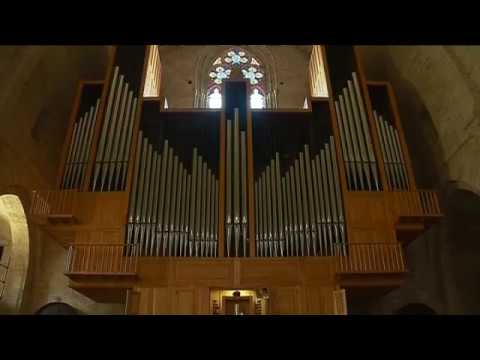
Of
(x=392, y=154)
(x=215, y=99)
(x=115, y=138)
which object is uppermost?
(x=215, y=99)

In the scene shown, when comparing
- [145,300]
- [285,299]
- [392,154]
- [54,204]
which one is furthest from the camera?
[392,154]

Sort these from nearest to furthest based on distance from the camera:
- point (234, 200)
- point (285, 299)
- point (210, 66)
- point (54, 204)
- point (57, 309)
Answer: point (285, 299) → point (54, 204) → point (234, 200) → point (57, 309) → point (210, 66)

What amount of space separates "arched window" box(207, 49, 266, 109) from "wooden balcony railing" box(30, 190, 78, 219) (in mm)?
8164

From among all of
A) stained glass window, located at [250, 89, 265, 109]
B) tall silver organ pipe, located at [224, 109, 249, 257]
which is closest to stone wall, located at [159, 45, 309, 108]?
stained glass window, located at [250, 89, 265, 109]

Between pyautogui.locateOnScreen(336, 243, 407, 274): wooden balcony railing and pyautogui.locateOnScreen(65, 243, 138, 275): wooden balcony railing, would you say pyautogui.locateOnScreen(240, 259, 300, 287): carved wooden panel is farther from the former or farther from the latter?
pyautogui.locateOnScreen(65, 243, 138, 275): wooden balcony railing

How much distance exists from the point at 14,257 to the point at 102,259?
403 centimetres

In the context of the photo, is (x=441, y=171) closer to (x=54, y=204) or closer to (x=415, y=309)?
(x=415, y=309)

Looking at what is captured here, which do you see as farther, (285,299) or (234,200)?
(234,200)

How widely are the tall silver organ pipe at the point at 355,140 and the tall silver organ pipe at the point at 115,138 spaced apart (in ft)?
17.3

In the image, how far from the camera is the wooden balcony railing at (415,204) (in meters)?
10.2

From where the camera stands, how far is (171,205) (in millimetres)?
10672

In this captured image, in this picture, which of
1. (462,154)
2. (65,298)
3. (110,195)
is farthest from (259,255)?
(65,298)

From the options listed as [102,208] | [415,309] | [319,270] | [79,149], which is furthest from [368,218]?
[79,149]
